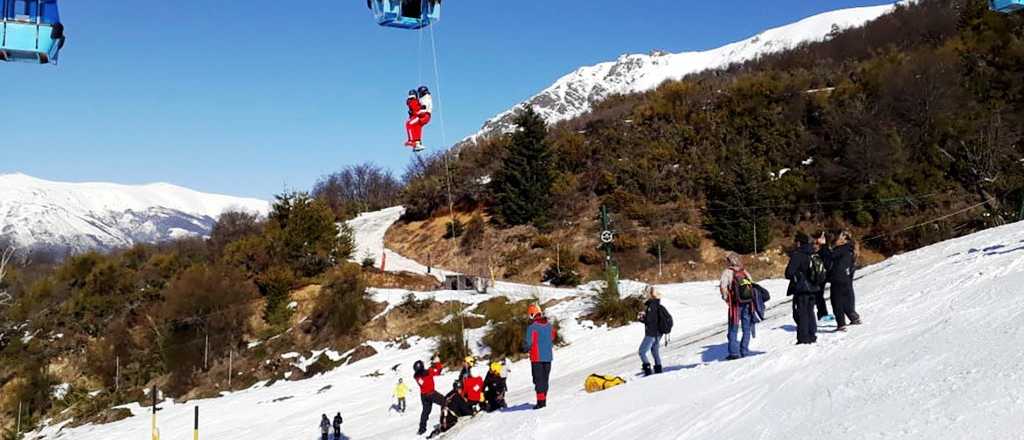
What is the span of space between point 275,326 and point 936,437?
31171 millimetres

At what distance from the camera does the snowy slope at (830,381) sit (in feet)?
20.7

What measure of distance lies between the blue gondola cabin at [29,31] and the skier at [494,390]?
8926 millimetres

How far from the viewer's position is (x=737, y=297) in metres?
11.0

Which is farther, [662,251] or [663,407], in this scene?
[662,251]

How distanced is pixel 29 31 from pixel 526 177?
32589 mm

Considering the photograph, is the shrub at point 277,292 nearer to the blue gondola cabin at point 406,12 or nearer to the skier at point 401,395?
the skier at point 401,395

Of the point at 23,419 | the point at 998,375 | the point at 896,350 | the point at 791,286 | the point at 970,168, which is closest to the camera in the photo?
the point at 998,375

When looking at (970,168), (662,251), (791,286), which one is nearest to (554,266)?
(662,251)

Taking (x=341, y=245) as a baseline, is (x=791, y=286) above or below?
below

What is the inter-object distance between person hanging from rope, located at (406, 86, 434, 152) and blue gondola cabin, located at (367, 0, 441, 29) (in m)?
1.91

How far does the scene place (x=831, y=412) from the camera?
6895mm

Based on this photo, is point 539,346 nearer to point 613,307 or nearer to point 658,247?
point 613,307

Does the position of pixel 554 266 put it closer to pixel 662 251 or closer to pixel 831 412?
pixel 662 251

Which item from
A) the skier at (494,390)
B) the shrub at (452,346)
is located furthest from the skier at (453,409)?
the shrub at (452,346)
